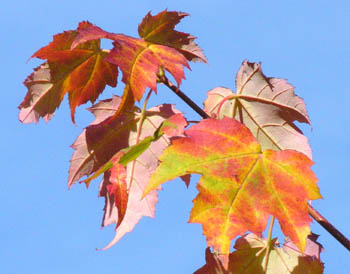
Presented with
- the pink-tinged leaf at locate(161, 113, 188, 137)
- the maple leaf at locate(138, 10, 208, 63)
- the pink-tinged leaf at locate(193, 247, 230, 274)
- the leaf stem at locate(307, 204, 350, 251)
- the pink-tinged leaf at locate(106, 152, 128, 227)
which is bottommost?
the leaf stem at locate(307, 204, 350, 251)

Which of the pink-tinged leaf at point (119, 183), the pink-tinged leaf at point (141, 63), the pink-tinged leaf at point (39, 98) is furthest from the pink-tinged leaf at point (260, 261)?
the pink-tinged leaf at point (39, 98)

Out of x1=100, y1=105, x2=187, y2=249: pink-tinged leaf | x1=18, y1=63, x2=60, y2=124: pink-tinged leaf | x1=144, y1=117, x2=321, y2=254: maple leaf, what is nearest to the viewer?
x1=144, y1=117, x2=321, y2=254: maple leaf

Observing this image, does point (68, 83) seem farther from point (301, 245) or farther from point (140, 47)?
point (301, 245)

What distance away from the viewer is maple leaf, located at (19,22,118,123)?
4.67ft

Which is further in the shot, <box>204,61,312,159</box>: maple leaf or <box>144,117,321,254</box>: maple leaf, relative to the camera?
<box>204,61,312,159</box>: maple leaf

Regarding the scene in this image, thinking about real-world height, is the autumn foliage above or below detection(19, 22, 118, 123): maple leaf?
below

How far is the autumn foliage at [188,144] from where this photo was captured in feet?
3.59

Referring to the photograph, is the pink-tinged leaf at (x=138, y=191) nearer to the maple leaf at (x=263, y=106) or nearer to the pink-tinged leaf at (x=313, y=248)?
the maple leaf at (x=263, y=106)

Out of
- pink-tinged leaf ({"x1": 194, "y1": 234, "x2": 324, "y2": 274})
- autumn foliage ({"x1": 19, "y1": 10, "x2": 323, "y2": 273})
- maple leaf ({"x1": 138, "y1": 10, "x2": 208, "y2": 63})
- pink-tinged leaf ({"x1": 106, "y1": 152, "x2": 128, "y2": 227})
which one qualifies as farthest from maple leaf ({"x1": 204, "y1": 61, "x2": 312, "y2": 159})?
pink-tinged leaf ({"x1": 106, "y1": 152, "x2": 128, "y2": 227})

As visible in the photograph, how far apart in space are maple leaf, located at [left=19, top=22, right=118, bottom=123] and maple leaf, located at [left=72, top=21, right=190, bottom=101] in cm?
18

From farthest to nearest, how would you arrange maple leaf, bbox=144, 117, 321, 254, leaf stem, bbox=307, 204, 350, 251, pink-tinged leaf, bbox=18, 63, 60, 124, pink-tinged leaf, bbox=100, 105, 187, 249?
pink-tinged leaf, bbox=18, 63, 60, 124
pink-tinged leaf, bbox=100, 105, 187, 249
leaf stem, bbox=307, 204, 350, 251
maple leaf, bbox=144, 117, 321, 254

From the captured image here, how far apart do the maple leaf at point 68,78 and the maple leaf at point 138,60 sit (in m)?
0.18

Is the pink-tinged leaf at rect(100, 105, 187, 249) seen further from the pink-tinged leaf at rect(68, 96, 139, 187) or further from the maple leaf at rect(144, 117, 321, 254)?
the maple leaf at rect(144, 117, 321, 254)

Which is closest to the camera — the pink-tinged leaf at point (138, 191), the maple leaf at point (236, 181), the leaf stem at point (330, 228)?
the maple leaf at point (236, 181)
